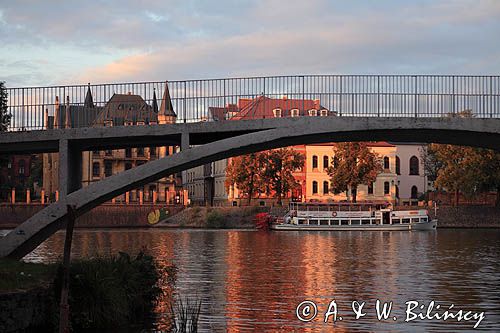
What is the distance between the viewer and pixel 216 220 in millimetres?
86812

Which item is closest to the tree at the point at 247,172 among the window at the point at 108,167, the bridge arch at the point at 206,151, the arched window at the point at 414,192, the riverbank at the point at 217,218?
the riverbank at the point at 217,218

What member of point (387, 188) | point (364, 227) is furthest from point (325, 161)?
point (364, 227)

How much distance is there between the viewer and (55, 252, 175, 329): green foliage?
Result: 18766 mm

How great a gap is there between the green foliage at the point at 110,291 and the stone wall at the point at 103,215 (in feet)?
221

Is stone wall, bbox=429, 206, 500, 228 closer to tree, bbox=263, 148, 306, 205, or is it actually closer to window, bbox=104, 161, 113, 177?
tree, bbox=263, 148, 306, 205

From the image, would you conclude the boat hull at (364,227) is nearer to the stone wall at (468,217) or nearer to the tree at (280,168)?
the stone wall at (468,217)

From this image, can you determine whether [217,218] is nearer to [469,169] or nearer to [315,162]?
[315,162]

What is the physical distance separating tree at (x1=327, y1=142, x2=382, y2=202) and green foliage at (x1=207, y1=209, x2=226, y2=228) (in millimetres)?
11848

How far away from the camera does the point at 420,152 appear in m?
108

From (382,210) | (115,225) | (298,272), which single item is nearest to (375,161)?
(382,210)

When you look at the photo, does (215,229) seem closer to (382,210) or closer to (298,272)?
(382,210)

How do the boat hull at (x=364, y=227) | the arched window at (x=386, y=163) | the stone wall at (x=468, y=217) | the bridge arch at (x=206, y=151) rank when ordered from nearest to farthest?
the bridge arch at (x=206, y=151) → the boat hull at (x=364, y=227) → the stone wall at (x=468, y=217) → the arched window at (x=386, y=163)

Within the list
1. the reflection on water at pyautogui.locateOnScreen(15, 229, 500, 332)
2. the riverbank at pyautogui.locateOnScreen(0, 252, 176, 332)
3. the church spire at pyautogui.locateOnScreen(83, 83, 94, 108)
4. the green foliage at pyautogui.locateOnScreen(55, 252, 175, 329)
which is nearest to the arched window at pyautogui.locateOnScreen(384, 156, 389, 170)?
the reflection on water at pyautogui.locateOnScreen(15, 229, 500, 332)

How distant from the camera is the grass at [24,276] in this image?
18453 mm
